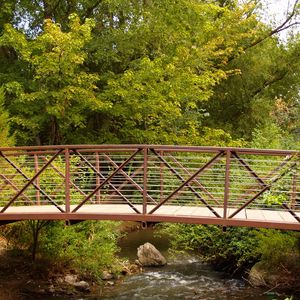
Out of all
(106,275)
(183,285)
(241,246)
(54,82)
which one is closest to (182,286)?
(183,285)

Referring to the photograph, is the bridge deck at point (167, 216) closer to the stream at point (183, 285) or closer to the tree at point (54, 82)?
the stream at point (183, 285)

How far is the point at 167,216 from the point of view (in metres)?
8.14

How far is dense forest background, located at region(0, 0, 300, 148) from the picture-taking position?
14.4 metres

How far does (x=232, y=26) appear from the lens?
19172 millimetres

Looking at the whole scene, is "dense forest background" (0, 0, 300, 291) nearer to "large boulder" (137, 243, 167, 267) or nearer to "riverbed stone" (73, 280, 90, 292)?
"riverbed stone" (73, 280, 90, 292)

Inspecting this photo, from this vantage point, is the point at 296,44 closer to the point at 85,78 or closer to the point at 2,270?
the point at 85,78

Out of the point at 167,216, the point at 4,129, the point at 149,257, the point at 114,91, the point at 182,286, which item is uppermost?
the point at 114,91

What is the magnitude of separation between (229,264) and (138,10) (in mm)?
9288

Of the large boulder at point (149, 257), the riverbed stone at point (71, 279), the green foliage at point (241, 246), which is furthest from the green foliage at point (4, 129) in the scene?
the green foliage at point (241, 246)

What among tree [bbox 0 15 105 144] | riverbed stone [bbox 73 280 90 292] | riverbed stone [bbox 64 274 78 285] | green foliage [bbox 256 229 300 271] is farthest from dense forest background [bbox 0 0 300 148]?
riverbed stone [bbox 73 280 90 292]

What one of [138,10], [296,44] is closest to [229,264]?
[138,10]

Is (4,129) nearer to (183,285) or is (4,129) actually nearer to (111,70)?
(111,70)

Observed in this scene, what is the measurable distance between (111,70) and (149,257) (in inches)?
279

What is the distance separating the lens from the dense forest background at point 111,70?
1441cm
